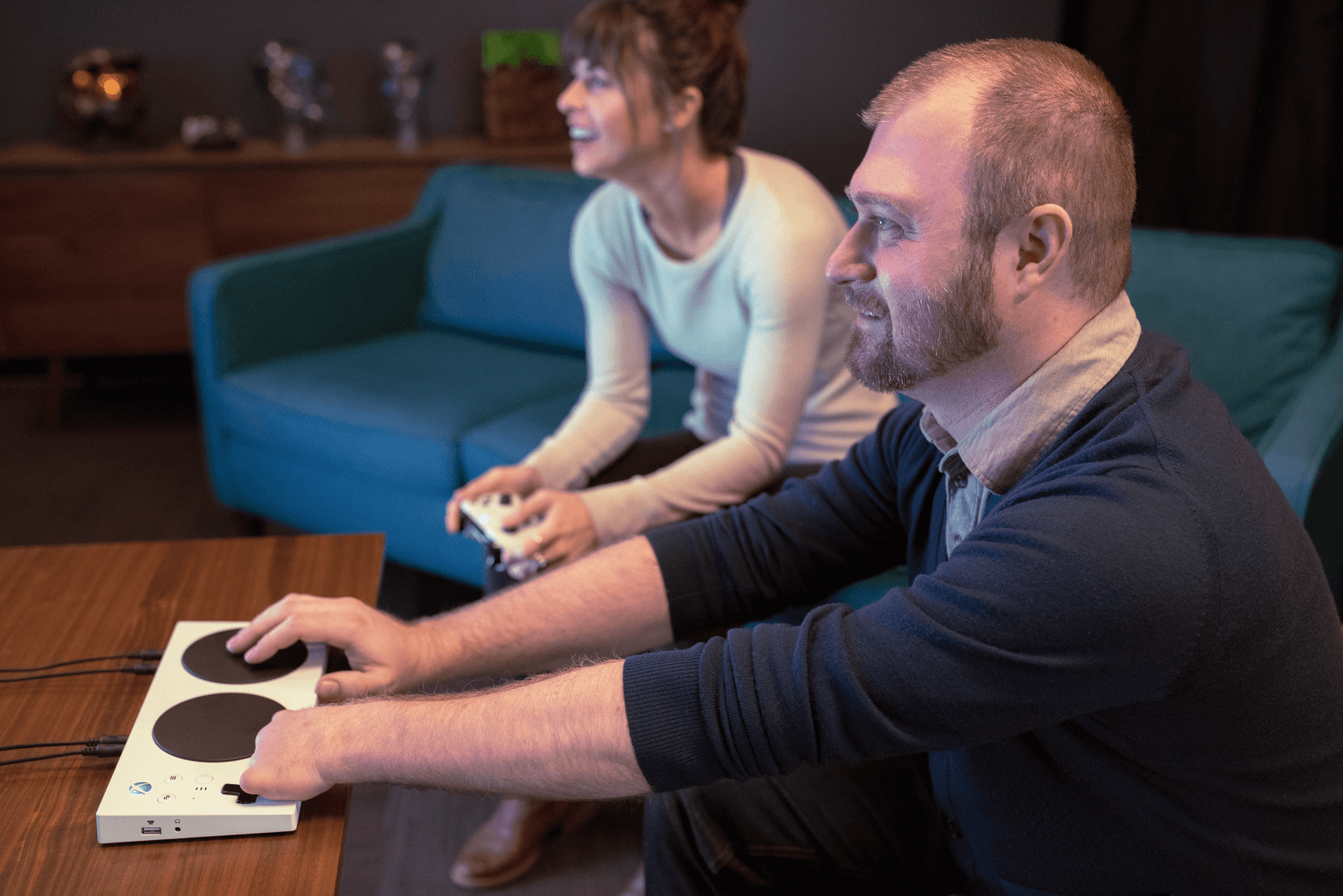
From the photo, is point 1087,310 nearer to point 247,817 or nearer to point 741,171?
point 247,817

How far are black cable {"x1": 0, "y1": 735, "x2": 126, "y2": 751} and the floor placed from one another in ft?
0.88

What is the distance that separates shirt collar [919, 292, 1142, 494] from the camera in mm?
858

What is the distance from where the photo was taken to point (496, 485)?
5.08 feet

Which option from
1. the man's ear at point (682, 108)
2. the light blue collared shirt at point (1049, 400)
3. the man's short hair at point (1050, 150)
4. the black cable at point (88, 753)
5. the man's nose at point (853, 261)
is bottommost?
the black cable at point (88, 753)

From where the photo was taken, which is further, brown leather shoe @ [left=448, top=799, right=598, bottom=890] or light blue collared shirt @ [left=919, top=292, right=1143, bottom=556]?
brown leather shoe @ [left=448, top=799, right=598, bottom=890]

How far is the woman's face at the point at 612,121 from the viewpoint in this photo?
1.61 metres

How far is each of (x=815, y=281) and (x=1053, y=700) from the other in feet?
2.97

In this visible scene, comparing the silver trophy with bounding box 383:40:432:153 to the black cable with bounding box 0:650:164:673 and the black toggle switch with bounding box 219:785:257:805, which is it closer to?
the black cable with bounding box 0:650:164:673

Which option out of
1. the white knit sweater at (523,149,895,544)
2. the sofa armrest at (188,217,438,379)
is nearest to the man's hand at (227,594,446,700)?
the white knit sweater at (523,149,895,544)

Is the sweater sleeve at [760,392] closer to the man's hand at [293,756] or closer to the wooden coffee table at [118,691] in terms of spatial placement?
the wooden coffee table at [118,691]

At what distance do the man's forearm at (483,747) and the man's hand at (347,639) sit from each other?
118 millimetres

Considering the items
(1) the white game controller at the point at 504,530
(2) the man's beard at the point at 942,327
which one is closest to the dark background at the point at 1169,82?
(1) the white game controller at the point at 504,530

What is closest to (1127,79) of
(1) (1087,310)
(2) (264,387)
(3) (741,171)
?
(3) (741,171)

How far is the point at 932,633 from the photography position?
75 centimetres
